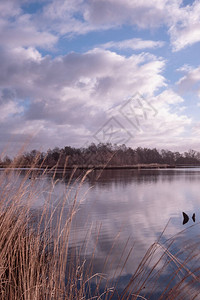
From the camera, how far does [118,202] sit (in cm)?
1220

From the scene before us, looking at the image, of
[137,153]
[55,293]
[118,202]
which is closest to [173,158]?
[137,153]

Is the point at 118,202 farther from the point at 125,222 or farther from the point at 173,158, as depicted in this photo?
the point at 173,158

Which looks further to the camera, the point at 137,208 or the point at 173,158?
the point at 173,158

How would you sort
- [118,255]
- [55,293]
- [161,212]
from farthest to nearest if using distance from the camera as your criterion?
[161,212], [118,255], [55,293]

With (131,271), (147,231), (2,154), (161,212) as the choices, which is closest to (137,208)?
(161,212)

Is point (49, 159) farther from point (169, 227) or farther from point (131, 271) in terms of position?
point (169, 227)

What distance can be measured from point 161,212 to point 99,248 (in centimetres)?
512

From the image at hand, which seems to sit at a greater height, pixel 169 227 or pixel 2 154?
pixel 2 154

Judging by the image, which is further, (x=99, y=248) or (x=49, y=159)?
(x=99, y=248)

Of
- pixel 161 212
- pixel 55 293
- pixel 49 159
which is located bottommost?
pixel 161 212

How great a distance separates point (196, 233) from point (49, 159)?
428cm

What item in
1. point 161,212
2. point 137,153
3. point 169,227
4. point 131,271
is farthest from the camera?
point 137,153

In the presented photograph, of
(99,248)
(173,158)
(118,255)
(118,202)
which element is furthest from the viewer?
(173,158)

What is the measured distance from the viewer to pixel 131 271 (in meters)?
4.19
